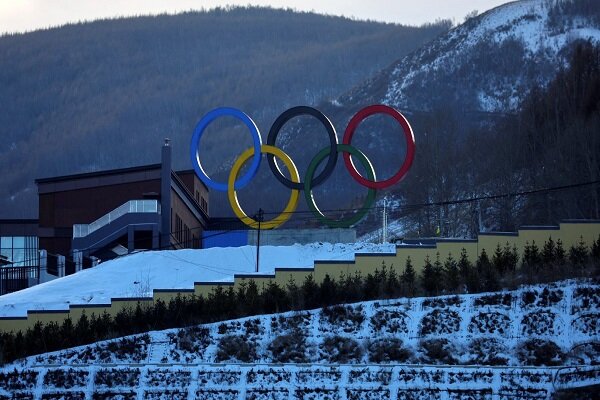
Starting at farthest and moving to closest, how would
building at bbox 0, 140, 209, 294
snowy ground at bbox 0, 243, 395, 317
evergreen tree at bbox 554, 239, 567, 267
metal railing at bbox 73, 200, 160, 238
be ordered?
metal railing at bbox 73, 200, 160, 238 → building at bbox 0, 140, 209, 294 → snowy ground at bbox 0, 243, 395, 317 → evergreen tree at bbox 554, 239, 567, 267

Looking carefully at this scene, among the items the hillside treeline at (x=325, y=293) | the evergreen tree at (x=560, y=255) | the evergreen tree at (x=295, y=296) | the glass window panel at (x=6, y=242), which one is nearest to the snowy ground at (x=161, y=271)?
the hillside treeline at (x=325, y=293)

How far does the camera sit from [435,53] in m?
181

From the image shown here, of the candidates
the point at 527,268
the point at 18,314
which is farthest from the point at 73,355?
the point at 527,268

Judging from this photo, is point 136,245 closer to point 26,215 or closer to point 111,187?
point 111,187

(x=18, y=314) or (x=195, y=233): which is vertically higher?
(x=195, y=233)

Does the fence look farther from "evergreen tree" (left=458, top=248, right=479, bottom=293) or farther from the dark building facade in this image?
"evergreen tree" (left=458, top=248, right=479, bottom=293)

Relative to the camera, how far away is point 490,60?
577ft

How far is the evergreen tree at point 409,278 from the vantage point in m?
44.5

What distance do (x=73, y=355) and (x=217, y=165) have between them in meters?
154

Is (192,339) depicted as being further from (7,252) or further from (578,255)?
(7,252)

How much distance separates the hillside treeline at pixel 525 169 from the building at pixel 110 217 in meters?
11.4

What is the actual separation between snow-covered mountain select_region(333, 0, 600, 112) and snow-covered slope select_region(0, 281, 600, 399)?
390 ft

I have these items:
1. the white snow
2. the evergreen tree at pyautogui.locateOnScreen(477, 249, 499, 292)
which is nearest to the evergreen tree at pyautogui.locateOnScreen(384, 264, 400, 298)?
the evergreen tree at pyautogui.locateOnScreen(477, 249, 499, 292)

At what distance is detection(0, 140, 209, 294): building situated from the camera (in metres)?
65.6
